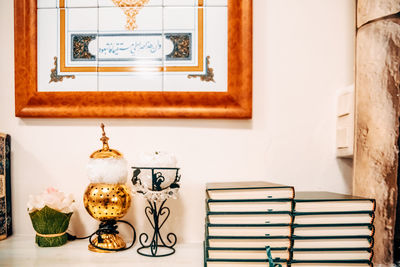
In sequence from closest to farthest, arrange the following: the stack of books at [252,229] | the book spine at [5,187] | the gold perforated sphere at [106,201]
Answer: the stack of books at [252,229]
the gold perforated sphere at [106,201]
the book spine at [5,187]

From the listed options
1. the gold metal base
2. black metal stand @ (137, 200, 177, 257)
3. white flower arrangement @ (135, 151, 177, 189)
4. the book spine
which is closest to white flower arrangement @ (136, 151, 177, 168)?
white flower arrangement @ (135, 151, 177, 189)

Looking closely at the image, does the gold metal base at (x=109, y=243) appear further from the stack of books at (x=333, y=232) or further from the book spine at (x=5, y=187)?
the stack of books at (x=333, y=232)

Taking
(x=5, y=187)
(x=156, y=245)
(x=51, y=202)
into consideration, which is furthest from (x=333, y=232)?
(x=5, y=187)

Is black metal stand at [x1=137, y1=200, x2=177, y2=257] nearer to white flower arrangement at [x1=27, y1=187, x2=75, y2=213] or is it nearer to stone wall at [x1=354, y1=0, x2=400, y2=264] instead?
white flower arrangement at [x1=27, y1=187, x2=75, y2=213]

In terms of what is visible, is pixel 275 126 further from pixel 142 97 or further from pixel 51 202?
pixel 51 202

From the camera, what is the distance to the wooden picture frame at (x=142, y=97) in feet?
2.83

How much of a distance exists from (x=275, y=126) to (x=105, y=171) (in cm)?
49

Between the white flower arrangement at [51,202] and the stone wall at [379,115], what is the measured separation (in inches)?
29.5

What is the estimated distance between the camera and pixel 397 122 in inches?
26.8

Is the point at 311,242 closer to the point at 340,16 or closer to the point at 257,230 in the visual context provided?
the point at 257,230

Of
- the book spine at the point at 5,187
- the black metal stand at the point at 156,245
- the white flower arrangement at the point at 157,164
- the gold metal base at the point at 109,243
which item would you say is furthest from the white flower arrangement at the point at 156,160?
the book spine at the point at 5,187

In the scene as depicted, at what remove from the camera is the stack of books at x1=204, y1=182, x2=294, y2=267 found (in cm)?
65

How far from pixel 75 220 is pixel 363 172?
80cm

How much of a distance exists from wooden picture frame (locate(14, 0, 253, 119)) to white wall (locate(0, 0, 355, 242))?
4 centimetres
